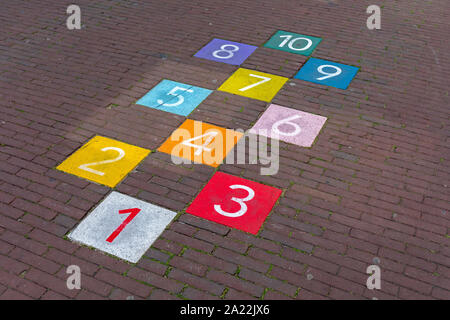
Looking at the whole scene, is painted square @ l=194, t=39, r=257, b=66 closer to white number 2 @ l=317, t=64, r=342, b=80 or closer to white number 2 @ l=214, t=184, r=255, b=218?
white number 2 @ l=317, t=64, r=342, b=80

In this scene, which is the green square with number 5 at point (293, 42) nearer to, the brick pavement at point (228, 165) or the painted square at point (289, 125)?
the brick pavement at point (228, 165)

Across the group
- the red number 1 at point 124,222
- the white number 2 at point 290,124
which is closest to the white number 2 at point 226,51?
the white number 2 at point 290,124

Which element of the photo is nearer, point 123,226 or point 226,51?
point 123,226

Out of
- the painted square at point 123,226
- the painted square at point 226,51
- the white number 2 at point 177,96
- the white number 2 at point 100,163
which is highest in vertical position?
the painted square at point 226,51

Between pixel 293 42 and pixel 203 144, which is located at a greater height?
pixel 293 42

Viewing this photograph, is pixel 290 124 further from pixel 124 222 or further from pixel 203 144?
pixel 124 222

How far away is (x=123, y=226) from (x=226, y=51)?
4.32m

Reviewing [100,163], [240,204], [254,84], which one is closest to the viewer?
[240,204]

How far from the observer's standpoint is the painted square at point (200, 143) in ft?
18.4

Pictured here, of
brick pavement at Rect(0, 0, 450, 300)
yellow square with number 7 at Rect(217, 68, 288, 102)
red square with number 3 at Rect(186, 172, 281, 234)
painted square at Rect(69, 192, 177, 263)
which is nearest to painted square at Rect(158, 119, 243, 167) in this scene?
brick pavement at Rect(0, 0, 450, 300)

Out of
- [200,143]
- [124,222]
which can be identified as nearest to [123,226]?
[124,222]

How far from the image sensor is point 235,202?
5008mm

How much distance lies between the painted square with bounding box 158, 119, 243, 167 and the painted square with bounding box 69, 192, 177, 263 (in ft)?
2.86

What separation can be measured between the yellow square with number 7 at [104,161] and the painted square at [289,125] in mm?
1622
